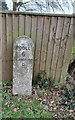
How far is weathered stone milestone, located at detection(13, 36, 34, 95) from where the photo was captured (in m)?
2.58

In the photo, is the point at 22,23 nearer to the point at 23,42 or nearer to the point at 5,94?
the point at 23,42

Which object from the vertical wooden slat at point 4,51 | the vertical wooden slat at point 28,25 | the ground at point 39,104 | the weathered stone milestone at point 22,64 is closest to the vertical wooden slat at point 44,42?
the vertical wooden slat at point 28,25

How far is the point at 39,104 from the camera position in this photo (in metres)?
2.78

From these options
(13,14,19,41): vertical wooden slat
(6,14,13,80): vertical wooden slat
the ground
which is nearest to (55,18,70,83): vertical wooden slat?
the ground

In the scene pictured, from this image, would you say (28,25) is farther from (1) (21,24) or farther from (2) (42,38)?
(2) (42,38)

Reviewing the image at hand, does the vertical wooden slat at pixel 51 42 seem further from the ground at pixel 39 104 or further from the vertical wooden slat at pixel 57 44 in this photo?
the ground at pixel 39 104

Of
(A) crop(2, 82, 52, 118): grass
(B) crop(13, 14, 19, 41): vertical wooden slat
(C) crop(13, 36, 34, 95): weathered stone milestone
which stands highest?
(B) crop(13, 14, 19, 41): vertical wooden slat

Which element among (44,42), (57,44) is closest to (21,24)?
(44,42)

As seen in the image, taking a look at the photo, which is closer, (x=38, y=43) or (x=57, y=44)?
(x=38, y=43)

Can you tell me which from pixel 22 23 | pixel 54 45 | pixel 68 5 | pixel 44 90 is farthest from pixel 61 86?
pixel 68 5

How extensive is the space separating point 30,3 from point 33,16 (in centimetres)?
74

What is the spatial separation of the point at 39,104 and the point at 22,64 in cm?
A: 111

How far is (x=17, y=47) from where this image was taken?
2.58m

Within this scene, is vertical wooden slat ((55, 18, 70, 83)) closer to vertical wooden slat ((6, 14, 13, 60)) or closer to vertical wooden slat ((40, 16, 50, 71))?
vertical wooden slat ((40, 16, 50, 71))
